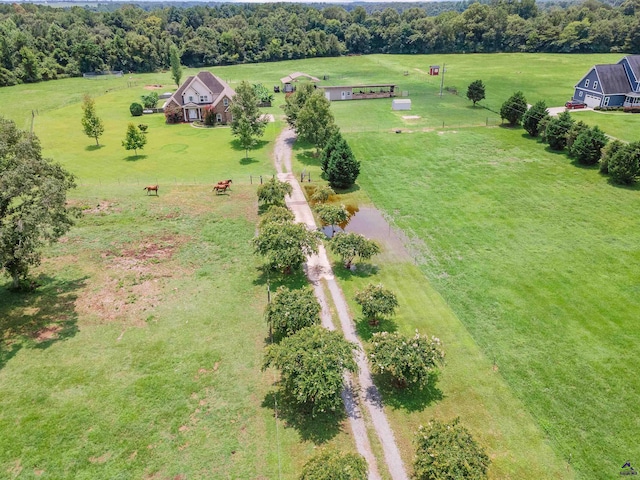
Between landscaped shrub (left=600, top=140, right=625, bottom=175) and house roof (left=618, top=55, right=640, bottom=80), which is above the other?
house roof (left=618, top=55, right=640, bottom=80)

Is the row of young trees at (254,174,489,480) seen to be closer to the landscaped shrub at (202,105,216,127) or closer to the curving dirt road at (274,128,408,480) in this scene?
the curving dirt road at (274,128,408,480)

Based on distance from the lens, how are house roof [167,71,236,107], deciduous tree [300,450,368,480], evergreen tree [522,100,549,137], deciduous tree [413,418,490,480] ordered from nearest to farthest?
deciduous tree [300,450,368,480], deciduous tree [413,418,490,480], evergreen tree [522,100,549,137], house roof [167,71,236,107]

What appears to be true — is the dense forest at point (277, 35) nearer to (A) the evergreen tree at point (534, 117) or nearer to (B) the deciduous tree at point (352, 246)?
(A) the evergreen tree at point (534, 117)

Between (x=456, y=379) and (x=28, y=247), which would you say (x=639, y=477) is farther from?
(x=28, y=247)

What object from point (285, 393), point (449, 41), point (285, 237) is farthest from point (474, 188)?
point (449, 41)

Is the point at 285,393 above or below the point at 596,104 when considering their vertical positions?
below

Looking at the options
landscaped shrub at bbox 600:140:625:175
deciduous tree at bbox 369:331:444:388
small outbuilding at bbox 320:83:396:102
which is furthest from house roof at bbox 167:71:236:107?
deciduous tree at bbox 369:331:444:388

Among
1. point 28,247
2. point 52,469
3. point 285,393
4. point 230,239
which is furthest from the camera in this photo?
point 230,239

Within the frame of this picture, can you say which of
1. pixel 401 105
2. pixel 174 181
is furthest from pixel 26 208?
pixel 401 105

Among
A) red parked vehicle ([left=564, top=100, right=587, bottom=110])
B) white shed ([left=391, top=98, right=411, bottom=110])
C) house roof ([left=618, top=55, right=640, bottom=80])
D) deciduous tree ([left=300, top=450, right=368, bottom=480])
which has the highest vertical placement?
house roof ([left=618, top=55, right=640, bottom=80])

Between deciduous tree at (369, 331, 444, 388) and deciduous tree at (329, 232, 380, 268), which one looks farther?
deciduous tree at (329, 232, 380, 268)
